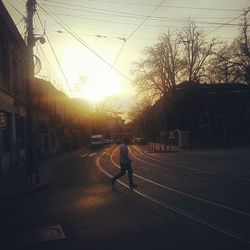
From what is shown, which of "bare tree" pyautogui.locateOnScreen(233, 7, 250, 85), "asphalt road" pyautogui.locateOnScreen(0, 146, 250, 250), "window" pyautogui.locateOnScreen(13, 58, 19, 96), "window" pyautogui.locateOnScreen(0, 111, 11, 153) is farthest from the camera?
"bare tree" pyautogui.locateOnScreen(233, 7, 250, 85)

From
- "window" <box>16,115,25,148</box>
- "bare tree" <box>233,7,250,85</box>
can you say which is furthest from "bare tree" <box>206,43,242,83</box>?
"window" <box>16,115,25,148</box>

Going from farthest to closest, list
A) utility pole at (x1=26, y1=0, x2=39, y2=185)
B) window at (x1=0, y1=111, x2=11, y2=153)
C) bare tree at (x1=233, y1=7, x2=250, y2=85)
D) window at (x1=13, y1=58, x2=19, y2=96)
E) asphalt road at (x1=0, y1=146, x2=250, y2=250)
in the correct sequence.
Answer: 1. bare tree at (x1=233, y1=7, x2=250, y2=85)
2. window at (x1=13, y1=58, x2=19, y2=96)
3. window at (x1=0, y1=111, x2=11, y2=153)
4. utility pole at (x1=26, y1=0, x2=39, y2=185)
5. asphalt road at (x1=0, y1=146, x2=250, y2=250)

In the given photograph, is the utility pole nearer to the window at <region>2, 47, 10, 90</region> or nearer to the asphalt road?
the asphalt road

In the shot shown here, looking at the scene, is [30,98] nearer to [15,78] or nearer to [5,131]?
[5,131]

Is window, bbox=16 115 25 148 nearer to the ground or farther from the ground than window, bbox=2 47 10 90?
nearer to the ground

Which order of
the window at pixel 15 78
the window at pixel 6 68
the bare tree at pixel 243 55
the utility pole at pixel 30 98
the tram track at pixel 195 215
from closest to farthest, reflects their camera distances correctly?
1. the tram track at pixel 195 215
2. the utility pole at pixel 30 98
3. the window at pixel 6 68
4. the window at pixel 15 78
5. the bare tree at pixel 243 55

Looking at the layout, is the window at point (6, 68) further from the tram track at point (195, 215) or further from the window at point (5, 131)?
the tram track at point (195, 215)

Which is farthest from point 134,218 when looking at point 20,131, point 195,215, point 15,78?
point 20,131

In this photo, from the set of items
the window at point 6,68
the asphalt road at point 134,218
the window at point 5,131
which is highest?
the window at point 6,68

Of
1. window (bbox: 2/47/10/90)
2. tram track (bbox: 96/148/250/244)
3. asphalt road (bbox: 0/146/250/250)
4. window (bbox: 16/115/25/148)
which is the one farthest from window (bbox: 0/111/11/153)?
tram track (bbox: 96/148/250/244)

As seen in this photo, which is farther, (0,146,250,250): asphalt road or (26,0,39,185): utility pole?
(26,0,39,185): utility pole

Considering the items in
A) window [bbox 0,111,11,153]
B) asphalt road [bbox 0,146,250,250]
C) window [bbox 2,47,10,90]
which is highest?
window [bbox 2,47,10,90]

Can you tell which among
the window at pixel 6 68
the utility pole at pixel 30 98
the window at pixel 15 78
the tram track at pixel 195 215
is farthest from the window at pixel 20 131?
the tram track at pixel 195 215

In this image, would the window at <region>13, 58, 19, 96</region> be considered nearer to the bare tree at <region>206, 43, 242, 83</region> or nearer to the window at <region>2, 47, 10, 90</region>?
the window at <region>2, 47, 10, 90</region>
